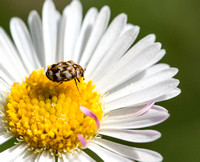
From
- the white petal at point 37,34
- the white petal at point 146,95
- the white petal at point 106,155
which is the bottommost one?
the white petal at point 106,155

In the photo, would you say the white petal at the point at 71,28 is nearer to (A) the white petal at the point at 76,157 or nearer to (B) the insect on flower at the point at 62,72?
(B) the insect on flower at the point at 62,72

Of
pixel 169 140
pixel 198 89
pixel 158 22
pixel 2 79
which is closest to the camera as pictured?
pixel 2 79

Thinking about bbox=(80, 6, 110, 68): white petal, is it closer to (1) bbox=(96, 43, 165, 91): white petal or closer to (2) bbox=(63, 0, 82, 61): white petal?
(2) bbox=(63, 0, 82, 61): white petal

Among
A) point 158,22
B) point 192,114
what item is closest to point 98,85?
point 192,114

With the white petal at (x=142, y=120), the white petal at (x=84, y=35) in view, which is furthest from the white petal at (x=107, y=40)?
the white petal at (x=142, y=120)

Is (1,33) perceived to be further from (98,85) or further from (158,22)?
(158,22)

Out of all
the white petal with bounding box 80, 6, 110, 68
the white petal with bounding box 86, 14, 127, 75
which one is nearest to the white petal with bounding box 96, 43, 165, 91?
the white petal with bounding box 86, 14, 127, 75

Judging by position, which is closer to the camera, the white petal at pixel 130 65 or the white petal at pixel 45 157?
the white petal at pixel 45 157
